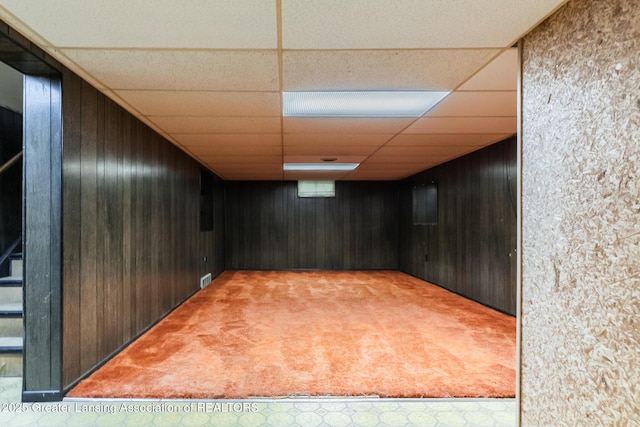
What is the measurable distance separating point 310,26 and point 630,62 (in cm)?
125

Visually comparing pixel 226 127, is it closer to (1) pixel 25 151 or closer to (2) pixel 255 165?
(1) pixel 25 151

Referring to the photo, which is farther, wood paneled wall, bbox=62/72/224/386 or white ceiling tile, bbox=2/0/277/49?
wood paneled wall, bbox=62/72/224/386

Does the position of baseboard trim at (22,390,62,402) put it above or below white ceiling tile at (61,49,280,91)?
below

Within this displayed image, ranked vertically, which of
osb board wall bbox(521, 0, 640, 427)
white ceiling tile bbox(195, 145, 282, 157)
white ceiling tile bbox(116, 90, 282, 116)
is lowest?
osb board wall bbox(521, 0, 640, 427)

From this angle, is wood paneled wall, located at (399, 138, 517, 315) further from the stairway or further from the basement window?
the stairway

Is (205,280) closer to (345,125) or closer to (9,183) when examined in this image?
(9,183)

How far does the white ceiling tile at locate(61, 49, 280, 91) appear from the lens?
1873 mm

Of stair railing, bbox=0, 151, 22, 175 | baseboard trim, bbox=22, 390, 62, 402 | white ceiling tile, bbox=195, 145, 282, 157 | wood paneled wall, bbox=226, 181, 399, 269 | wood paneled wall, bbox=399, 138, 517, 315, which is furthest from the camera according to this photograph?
wood paneled wall, bbox=226, 181, 399, 269

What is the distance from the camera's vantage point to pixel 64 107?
2078 millimetres

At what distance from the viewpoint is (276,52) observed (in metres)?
1.86

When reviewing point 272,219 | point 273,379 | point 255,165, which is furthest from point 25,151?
point 272,219

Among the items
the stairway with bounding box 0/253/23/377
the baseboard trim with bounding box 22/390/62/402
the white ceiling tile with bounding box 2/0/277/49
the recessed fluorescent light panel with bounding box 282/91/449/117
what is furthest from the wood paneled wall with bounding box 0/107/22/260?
the recessed fluorescent light panel with bounding box 282/91/449/117

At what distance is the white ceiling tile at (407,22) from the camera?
146 centimetres

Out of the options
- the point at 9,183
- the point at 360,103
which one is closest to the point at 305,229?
the point at 9,183
